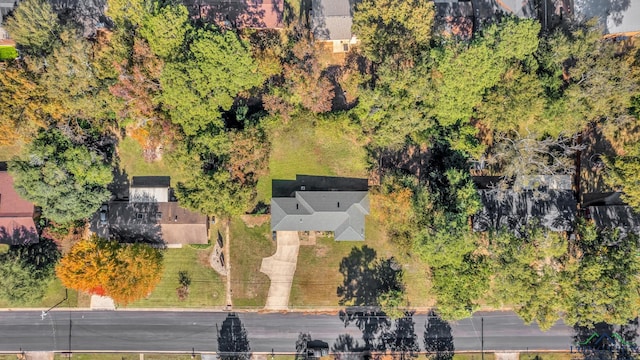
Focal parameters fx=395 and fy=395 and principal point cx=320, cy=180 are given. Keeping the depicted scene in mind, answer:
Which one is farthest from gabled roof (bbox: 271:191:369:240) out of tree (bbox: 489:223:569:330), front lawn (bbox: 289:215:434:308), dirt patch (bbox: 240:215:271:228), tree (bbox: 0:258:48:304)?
tree (bbox: 0:258:48:304)

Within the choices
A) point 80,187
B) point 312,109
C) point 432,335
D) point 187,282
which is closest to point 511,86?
point 312,109

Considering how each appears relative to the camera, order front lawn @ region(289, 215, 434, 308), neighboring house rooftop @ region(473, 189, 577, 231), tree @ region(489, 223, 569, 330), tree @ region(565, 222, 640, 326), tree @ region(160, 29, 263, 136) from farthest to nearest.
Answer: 1. front lawn @ region(289, 215, 434, 308)
2. neighboring house rooftop @ region(473, 189, 577, 231)
3. tree @ region(489, 223, 569, 330)
4. tree @ region(565, 222, 640, 326)
5. tree @ region(160, 29, 263, 136)

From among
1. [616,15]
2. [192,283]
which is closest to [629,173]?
[616,15]

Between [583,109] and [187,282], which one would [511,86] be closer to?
[583,109]

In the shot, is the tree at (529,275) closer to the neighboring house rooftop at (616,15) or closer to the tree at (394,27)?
the tree at (394,27)

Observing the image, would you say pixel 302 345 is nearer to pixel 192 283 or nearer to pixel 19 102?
pixel 192 283

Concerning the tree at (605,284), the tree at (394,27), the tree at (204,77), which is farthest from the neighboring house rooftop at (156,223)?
the tree at (605,284)

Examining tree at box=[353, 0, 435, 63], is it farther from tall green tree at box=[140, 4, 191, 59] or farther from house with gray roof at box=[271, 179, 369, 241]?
tall green tree at box=[140, 4, 191, 59]
